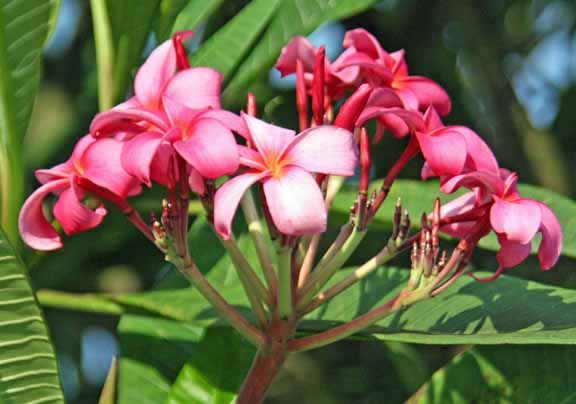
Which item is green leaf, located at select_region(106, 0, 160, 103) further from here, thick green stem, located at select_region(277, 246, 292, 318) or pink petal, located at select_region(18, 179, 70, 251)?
thick green stem, located at select_region(277, 246, 292, 318)

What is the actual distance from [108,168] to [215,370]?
308 mm

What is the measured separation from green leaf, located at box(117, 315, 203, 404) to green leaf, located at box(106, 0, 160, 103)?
260 mm

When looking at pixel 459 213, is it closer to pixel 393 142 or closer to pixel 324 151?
pixel 324 151

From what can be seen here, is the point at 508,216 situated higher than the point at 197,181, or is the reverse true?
the point at 197,181

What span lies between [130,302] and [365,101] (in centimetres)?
39

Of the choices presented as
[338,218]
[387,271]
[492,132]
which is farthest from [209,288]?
[492,132]

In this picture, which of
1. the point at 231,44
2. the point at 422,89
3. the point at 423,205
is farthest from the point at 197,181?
the point at 423,205

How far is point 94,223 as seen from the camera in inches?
36.6

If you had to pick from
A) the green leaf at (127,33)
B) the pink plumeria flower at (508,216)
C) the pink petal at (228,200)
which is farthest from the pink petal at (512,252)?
the green leaf at (127,33)

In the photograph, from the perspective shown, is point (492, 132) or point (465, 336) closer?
point (465, 336)

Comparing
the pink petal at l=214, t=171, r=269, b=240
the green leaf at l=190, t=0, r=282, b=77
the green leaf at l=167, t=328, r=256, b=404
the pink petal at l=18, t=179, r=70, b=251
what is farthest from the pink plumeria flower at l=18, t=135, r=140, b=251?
the green leaf at l=190, t=0, r=282, b=77

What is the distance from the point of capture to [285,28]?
1.20 meters

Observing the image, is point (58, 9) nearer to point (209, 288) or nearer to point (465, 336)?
point (209, 288)

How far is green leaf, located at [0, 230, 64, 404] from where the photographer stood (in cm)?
82
